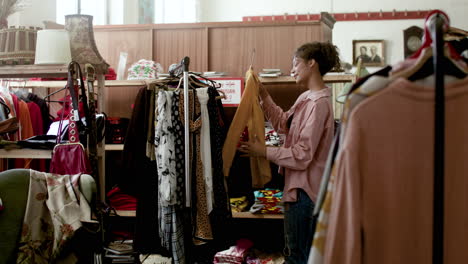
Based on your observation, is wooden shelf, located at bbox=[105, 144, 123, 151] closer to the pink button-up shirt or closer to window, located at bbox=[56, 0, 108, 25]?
the pink button-up shirt

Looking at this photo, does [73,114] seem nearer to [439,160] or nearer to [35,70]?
[35,70]

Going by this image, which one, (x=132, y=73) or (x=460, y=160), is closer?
(x=460, y=160)

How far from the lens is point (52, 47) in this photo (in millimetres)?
2773

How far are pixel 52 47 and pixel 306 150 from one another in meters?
1.47

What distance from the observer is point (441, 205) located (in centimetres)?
138

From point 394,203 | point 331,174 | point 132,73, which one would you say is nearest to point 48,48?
point 132,73

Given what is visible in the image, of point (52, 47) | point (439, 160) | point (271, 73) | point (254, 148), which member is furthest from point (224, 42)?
point (439, 160)

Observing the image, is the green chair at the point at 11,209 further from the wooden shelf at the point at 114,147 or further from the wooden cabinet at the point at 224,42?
the wooden cabinet at the point at 224,42

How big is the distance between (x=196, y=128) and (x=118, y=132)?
4.23 ft

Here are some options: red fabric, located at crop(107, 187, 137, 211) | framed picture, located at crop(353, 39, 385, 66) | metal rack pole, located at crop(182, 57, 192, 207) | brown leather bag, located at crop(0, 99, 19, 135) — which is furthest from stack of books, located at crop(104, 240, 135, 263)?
framed picture, located at crop(353, 39, 385, 66)

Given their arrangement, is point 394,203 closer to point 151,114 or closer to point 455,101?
point 455,101

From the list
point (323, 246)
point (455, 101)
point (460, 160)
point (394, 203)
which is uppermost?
point (455, 101)

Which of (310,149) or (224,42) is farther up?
(224,42)

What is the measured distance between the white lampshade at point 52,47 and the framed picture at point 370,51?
6614mm
